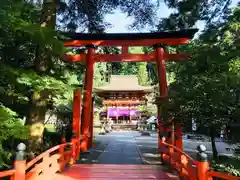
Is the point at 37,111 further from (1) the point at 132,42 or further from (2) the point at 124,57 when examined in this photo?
(2) the point at 124,57

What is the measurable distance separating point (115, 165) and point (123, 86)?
89.9 feet

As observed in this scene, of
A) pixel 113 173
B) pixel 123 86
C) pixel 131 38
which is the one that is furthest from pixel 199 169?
pixel 123 86

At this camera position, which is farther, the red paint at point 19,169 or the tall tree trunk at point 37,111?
the tall tree trunk at point 37,111

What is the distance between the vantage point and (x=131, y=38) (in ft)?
36.4

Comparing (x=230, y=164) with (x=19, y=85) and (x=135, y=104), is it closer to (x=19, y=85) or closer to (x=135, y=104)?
(x=19, y=85)

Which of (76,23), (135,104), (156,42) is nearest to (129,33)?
(156,42)

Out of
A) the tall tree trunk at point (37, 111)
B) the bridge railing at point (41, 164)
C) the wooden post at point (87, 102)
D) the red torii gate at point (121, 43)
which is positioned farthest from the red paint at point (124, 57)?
the tall tree trunk at point (37, 111)

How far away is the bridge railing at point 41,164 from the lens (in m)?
4.10

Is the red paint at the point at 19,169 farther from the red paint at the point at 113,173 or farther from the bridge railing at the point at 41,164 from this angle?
the red paint at the point at 113,173

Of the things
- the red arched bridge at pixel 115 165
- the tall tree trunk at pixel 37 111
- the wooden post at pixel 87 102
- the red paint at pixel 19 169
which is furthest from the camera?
the wooden post at pixel 87 102

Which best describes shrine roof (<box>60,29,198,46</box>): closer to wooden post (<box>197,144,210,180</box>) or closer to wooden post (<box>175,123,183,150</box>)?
wooden post (<box>175,123,183,150</box>)

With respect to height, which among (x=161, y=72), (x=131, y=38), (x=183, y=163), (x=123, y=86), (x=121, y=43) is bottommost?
(x=183, y=163)

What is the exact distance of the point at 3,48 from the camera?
7273 mm

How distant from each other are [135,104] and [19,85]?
1186 inches
